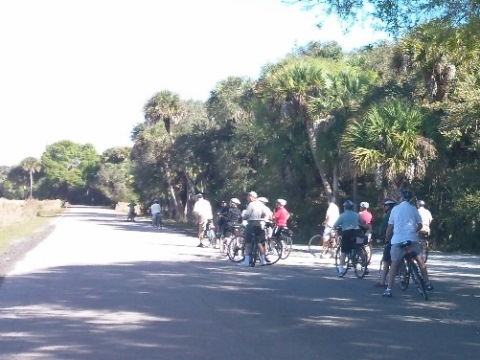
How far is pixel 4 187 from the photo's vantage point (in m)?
151

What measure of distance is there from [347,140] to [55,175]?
365 feet

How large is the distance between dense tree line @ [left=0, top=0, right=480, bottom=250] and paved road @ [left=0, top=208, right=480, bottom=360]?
191 inches

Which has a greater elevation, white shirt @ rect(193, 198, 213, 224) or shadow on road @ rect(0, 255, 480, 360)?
white shirt @ rect(193, 198, 213, 224)

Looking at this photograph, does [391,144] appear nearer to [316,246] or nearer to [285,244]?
[316,246]

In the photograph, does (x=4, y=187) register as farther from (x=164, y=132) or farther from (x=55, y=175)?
(x=164, y=132)

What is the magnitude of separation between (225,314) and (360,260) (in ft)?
23.0

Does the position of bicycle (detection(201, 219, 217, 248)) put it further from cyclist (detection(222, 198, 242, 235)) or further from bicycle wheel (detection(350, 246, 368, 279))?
bicycle wheel (detection(350, 246, 368, 279))

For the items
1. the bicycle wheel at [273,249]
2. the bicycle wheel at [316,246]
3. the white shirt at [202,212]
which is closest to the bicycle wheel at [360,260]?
the bicycle wheel at [273,249]

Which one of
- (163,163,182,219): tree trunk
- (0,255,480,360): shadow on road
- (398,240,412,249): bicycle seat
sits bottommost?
(0,255,480,360): shadow on road

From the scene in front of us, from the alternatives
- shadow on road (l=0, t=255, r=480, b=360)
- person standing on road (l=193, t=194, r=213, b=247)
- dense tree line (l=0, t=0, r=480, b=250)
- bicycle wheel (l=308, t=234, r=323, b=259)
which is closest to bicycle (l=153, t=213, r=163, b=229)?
dense tree line (l=0, t=0, r=480, b=250)

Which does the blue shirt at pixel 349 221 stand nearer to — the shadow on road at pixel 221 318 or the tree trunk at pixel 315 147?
the shadow on road at pixel 221 318

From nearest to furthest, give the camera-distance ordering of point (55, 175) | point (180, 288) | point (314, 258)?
point (180, 288)
point (314, 258)
point (55, 175)

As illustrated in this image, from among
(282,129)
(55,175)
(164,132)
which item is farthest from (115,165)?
(282,129)

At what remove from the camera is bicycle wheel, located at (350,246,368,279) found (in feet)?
63.1
